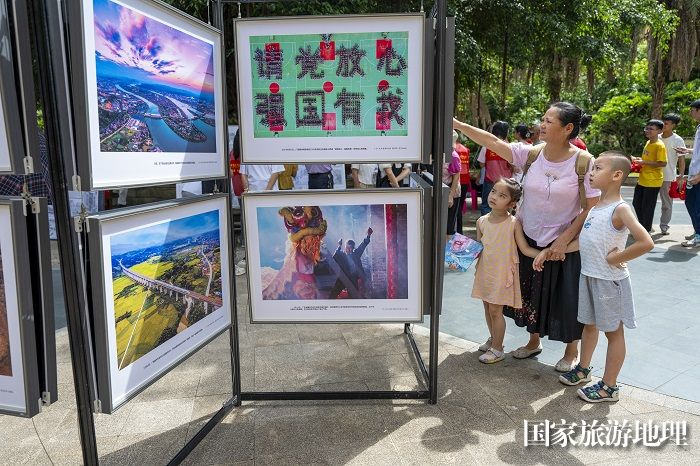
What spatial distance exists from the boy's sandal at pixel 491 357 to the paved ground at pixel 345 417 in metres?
0.06

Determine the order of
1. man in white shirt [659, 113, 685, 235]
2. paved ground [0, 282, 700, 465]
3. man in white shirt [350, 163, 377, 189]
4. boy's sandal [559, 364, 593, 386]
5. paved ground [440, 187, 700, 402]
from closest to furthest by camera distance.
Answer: paved ground [0, 282, 700, 465]
boy's sandal [559, 364, 593, 386]
paved ground [440, 187, 700, 402]
man in white shirt [350, 163, 377, 189]
man in white shirt [659, 113, 685, 235]

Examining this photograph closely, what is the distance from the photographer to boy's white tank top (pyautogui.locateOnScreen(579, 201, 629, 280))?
315 centimetres

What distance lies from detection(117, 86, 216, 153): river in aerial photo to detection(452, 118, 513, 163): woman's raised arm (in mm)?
1624

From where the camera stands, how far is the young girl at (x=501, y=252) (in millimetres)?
3693

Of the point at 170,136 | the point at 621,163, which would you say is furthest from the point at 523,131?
the point at 170,136

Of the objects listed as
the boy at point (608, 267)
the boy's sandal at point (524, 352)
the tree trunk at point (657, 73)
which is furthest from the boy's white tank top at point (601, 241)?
the tree trunk at point (657, 73)

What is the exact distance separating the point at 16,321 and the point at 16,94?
0.84m

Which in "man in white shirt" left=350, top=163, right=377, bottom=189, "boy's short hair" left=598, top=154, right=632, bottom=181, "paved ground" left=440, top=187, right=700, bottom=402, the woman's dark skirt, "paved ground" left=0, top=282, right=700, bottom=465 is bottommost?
"paved ground" left=0, top=282, right=700, bottom=465

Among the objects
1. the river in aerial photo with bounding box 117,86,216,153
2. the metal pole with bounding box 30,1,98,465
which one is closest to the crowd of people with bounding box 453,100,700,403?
the river in aerial photo with bounding box 117,86,216,153

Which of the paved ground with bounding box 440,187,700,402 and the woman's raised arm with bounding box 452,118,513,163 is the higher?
the woman's raised arm with bounding box 452,118,513,163

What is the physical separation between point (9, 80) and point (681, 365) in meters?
4.28

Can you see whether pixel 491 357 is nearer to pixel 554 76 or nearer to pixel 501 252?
pixel 501 252

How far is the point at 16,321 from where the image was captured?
204 cm

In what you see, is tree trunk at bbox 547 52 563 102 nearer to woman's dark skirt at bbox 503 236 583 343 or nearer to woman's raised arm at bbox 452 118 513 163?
woman's raised arm at bbox 452 118 513 163
